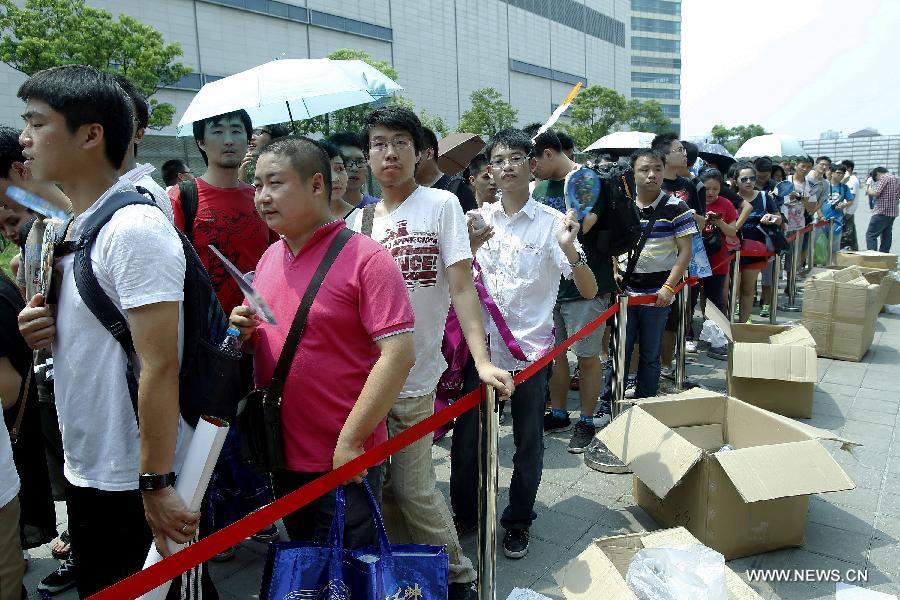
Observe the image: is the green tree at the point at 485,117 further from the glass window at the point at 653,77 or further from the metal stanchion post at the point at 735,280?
the glass window at the point at 653,77

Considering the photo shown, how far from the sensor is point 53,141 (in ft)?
5.39

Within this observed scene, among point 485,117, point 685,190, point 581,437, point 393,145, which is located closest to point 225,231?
→ point 393,145

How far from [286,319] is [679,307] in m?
3.71

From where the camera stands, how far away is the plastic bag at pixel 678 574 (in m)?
2.28

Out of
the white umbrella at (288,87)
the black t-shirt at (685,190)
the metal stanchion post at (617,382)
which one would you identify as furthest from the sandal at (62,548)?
the black t-shirt at (685,190)

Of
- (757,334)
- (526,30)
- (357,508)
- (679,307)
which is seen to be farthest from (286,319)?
(526,30)

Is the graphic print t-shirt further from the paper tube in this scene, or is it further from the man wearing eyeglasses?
the man wearing eyeglasses

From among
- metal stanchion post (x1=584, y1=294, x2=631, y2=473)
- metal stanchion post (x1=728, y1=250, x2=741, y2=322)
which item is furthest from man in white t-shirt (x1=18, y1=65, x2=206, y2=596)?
metal stanchion post (x1=728, y1=250, x2=741, y2=322)

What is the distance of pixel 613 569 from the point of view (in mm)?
2309

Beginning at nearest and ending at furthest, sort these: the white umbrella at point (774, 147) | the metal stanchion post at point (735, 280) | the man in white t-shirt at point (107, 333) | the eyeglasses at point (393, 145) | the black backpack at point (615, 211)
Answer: the man in white t-shirt at point (107, 333) < the eyeglasses at point (393, 145) < the black backpack at point (615, 211) < the metal stanchion post at point (735, 280) < the white umbrella at point (774, 147)

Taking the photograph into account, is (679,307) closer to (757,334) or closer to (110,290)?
(757,334)

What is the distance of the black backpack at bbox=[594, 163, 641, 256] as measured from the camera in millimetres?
3984

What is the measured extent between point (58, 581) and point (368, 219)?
2151 mm

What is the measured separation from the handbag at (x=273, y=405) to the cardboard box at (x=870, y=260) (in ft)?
26.2
